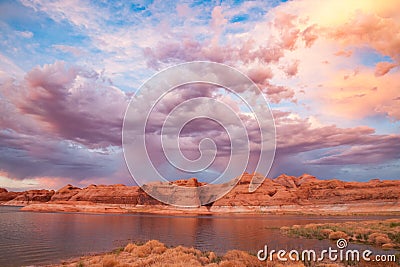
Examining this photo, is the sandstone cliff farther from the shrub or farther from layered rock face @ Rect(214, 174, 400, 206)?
the shrub

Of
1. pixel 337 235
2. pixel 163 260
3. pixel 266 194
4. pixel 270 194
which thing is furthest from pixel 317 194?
pixel 163 260

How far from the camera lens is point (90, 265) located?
16984 mm

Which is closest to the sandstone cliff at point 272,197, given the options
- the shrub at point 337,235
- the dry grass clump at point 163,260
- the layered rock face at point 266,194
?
the layered rock face at point 266,194

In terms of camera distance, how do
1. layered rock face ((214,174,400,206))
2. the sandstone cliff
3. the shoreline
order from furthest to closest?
layered rock face ((214,174,400,206)) < the sandstone cliff < the shoreline

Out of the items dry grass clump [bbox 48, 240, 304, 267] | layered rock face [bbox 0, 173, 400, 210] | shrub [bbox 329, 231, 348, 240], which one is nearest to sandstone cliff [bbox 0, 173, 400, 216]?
layered rock face [bbox 0, 173, 400, 210]

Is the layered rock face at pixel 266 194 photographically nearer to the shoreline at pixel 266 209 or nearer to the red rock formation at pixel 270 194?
the red rock formation at pixel 270 194

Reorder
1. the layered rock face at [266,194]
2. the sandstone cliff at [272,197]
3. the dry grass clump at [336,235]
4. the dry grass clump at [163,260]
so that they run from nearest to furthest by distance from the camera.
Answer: the dry grass clump at [163,260] < the dry grass clump at [336,235] < the sandstone cliff at [272,197] < the layered rock face at [266,194]

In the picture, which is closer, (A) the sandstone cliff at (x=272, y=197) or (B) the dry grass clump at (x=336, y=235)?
(B) the dry grass clump at (x=336, y=235)

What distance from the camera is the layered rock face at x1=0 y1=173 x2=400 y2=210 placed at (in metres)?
136

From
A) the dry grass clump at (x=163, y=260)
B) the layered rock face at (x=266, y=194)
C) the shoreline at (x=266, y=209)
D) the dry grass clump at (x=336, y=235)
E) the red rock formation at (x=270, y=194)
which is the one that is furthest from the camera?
the layered rock face at (x=266, y=194)

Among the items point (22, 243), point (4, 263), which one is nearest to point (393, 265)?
point (4, 263)

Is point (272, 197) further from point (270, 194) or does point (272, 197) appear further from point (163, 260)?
point (163, 260)

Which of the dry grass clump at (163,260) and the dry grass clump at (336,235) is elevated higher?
the dry grass clump at (163,260)

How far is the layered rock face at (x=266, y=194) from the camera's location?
445 feet
